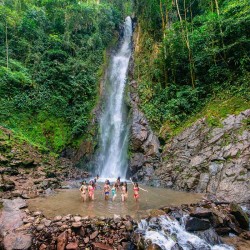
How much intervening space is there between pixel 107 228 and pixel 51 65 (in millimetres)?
20438

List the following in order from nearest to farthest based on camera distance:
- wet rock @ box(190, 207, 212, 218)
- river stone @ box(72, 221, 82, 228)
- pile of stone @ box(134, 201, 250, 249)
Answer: river stone @ box(72, 221, 82, 228)
pile of stone @ box(134, 201, 250, 249)
wet rock @ box(190, 207, 212, 218)

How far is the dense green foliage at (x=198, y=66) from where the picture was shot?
17.8 m

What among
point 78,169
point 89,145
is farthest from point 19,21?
point 78,169

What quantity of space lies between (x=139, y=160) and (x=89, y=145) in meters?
5.26

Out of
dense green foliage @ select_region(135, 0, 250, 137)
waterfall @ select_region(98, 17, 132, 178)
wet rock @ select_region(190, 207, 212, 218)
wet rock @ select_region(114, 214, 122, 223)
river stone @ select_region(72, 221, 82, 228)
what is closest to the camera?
river stone @ select_region(72, 221, 82, 228)

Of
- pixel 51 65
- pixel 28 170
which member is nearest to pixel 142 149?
pixel 28 170

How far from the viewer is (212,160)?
543 inches

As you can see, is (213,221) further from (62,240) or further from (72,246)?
(62,240)

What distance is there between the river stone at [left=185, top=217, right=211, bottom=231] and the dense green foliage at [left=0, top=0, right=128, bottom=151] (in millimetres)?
14184

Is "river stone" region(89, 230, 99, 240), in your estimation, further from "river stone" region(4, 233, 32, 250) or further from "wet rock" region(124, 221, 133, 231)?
"river stone" region(4, 233, 32, 250)

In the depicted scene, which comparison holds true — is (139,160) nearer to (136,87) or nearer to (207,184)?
(207,184)

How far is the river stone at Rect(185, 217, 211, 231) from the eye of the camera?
28.8 ft

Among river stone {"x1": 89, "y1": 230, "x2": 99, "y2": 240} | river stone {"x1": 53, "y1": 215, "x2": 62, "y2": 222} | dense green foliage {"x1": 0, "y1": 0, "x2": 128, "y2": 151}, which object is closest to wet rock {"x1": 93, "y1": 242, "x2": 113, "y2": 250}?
river stone {"x1": 89, "y1": 230, "x2": 99, "y2": 240}

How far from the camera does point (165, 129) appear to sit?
18.8 m
